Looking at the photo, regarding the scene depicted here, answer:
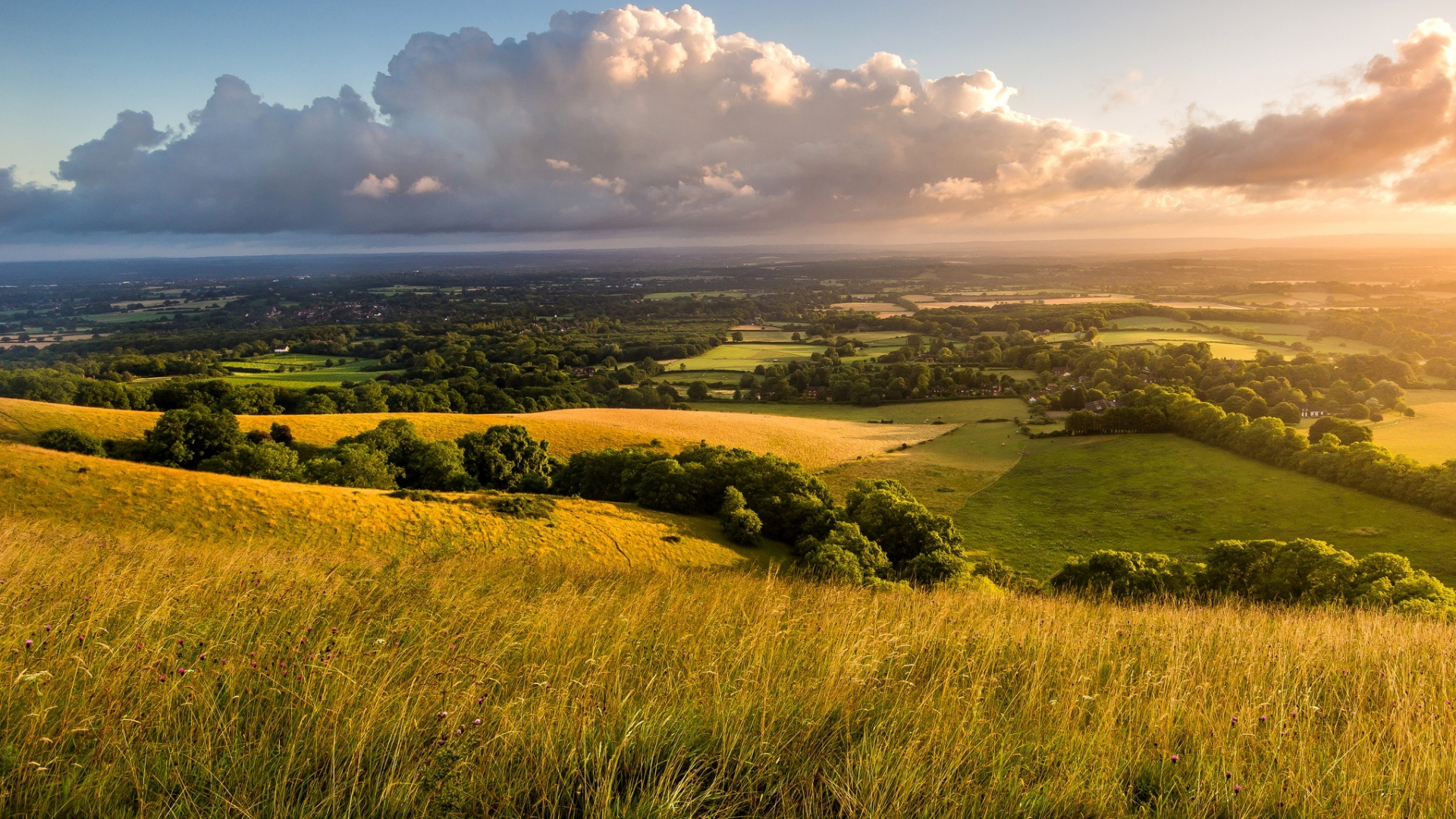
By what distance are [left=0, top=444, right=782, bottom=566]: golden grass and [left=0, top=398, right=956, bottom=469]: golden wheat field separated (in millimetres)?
12168

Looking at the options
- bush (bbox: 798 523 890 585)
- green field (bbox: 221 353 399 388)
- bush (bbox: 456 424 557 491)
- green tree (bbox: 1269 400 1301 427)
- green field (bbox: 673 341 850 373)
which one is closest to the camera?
bush (bbox: 798 523 890 585)

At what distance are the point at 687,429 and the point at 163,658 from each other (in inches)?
2569

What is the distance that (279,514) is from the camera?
25031 millimetres

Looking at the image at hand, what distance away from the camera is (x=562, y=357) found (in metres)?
136

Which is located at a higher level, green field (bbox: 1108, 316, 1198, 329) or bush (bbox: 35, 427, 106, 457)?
green field (bbox: 1108, 316, 1198, 329)

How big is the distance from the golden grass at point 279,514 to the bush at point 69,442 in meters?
4.89

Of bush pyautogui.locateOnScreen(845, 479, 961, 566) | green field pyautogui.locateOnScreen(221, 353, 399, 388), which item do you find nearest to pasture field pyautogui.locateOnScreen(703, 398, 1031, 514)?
bush pyautogui.locateOnScreen(845, 479, 961, 566)

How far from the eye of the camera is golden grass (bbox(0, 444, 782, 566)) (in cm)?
2320

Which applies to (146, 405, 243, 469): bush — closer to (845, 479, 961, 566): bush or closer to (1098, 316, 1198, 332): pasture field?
(845, 479, 961, 566): bush

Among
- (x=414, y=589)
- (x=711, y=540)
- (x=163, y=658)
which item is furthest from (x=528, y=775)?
(x=711, y=540)

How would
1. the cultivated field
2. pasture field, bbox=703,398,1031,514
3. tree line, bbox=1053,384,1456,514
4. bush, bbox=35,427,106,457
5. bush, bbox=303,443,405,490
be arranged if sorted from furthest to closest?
1. the cultivated field
2. pasture field, bbox=703,398,1031,514
3. tree line, bbox=1053,384,1456,514
4. bush, bbox=303,443,405,490
5. bush, bbox=35,427,106,457

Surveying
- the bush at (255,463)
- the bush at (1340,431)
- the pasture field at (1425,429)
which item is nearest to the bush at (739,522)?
the bush at (255,463)

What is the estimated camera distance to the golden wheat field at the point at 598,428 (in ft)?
128

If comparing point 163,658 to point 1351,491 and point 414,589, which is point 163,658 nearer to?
point 414,589
